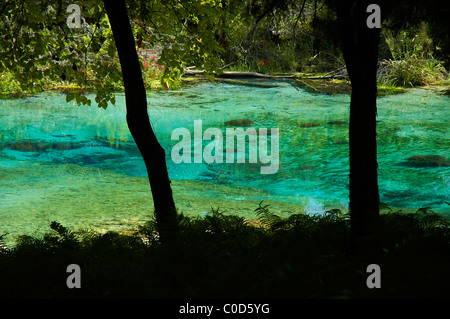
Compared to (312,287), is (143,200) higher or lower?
lower

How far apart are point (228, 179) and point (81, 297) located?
565 cm

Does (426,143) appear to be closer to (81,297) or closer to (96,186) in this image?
(96,186)

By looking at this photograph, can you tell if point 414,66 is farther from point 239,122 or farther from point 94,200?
point 94,200

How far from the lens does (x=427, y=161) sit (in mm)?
8086

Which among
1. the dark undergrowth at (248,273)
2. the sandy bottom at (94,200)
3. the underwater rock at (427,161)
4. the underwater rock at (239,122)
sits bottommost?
the sandy bottom at (94,200)

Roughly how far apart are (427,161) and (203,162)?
13.1ft

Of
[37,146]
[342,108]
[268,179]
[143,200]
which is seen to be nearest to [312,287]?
[143,200]

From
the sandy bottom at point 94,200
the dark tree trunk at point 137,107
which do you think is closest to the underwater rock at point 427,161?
the sandy bottom at point 94,200

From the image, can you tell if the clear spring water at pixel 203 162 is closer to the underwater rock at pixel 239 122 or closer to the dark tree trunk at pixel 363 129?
the underwater rock at pixel 239 122

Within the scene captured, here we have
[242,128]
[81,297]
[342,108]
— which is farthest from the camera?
[342,108]

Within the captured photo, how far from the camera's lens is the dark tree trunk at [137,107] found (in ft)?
10.5

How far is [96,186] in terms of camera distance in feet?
22.9

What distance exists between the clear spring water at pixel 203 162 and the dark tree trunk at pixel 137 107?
7.20ft

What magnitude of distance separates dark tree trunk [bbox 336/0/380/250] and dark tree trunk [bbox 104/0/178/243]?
1.24 metres
